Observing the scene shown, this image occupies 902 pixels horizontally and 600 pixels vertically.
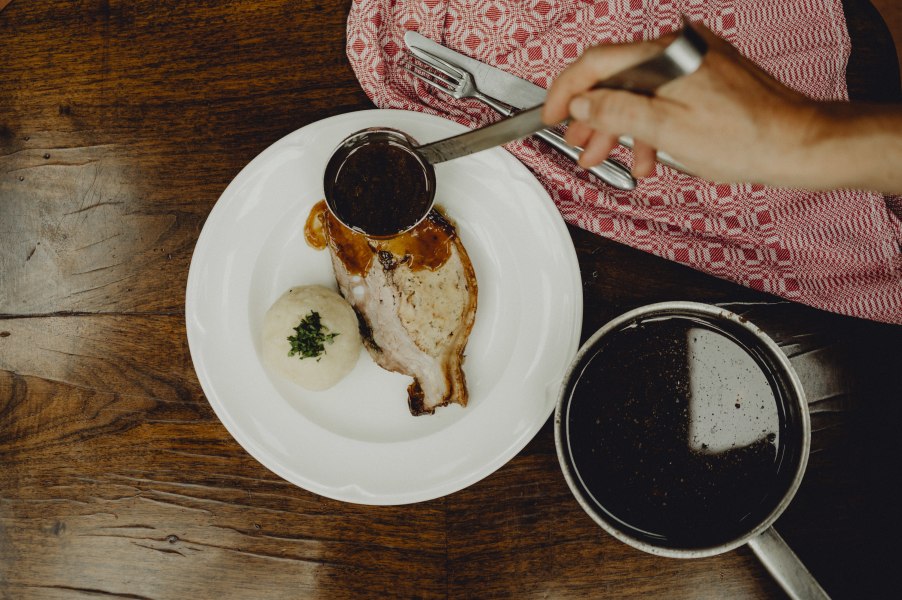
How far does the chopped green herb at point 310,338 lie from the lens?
1358 mm

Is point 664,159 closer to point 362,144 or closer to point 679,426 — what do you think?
point 679,426

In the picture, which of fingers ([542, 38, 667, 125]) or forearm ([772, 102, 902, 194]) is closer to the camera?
fingers ([542, 38, 667, 125])

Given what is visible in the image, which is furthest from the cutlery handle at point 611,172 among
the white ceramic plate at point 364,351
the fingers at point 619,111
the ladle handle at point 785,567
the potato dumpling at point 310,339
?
the ladle handle at point 785,567

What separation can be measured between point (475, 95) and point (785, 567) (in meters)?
1.20

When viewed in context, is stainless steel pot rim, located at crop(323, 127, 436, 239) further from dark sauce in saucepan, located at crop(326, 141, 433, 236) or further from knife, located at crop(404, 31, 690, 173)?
knife, located at crop(404, 31, 690, 173)

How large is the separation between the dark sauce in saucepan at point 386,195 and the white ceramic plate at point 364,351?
12cm

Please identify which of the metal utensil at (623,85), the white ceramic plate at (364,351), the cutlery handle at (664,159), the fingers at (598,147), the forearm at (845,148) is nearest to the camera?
the metal utensil at (623,85)

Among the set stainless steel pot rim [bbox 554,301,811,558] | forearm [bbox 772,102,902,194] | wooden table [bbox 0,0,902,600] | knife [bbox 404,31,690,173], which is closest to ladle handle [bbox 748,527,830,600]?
stainless steel pot rim [bbox 554,301,811,558]

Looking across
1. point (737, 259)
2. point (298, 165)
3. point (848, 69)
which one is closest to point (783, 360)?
point (737, 259)

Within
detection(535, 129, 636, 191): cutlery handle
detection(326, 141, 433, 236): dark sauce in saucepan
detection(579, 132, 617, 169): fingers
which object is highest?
detection(579, 132, 617, 169): fingers

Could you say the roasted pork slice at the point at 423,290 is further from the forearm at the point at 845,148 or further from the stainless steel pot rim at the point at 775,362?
the forearm at the point at 845,148

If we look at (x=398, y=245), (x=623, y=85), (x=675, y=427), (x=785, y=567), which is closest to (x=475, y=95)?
(x=398, y=245)

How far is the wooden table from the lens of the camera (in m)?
1.45

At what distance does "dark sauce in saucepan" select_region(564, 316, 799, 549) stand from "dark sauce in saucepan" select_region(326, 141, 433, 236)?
0.52m
